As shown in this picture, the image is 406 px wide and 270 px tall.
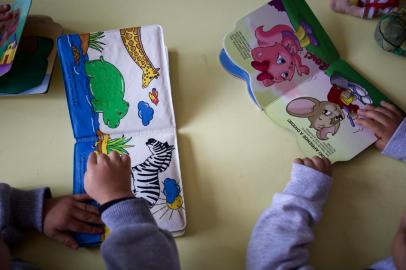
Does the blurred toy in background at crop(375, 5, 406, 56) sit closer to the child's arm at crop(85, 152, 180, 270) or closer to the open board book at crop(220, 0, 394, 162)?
the open board book at crop(220, 0, 394, 162)

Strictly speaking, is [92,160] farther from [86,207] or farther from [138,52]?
[138,52]

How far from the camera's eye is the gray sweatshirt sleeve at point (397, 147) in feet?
1.87

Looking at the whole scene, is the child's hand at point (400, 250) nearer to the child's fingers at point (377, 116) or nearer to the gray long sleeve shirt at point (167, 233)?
the gray long sleeve shirt at point (167, 233)

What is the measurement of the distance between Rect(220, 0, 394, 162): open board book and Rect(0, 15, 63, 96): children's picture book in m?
0.33

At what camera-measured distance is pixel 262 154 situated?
0.59 meters

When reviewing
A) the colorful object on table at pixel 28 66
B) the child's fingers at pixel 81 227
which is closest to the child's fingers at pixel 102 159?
the child's fingers at pixel 81 227

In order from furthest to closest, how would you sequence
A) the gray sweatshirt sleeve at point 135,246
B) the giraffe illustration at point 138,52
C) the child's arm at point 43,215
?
the giraffe illustration at point 138,52, the child's arm at point 43,215, the gray sweatshirt sleeve at point 135,246

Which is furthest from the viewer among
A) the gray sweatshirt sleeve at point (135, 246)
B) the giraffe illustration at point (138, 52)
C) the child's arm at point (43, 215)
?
the giraffe illustration at point (138, 52)

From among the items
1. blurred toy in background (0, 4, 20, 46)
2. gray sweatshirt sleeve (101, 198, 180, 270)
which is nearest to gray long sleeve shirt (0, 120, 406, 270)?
gray sweatshirt sleeve (101, 198, 180, 270)

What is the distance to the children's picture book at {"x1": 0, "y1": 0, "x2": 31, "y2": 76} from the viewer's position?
0.58 m

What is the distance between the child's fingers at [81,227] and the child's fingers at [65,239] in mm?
13

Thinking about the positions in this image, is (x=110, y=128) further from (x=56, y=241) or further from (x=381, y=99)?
(x=381, y=99)

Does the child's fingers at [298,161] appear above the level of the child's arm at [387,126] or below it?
below

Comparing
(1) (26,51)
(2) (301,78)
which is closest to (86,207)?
(1) (26,51)
